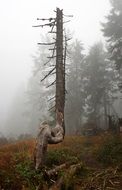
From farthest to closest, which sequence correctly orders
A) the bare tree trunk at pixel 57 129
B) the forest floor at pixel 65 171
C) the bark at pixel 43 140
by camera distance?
the bare tree trunk at pixel 57 129
the bark at pixel 43 140
the forest floor at pixel 65 171

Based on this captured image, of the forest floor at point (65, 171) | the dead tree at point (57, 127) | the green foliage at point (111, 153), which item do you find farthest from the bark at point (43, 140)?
the green foliage at point (111, 153)

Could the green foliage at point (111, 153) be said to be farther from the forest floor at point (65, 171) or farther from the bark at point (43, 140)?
the bark at point (43, 140)

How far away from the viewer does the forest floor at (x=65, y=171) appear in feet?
35.9

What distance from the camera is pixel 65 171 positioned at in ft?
39.8

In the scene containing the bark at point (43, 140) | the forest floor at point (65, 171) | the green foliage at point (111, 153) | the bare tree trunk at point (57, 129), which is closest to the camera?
the forest floor at point (65, 171)

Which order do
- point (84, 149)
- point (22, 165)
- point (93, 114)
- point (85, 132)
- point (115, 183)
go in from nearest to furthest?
point (115, 183)
point (22, 165)
point (84, 149)
point (85, 132)
point (93, 114)

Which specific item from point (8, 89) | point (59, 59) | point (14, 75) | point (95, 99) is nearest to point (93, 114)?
point (95, 99)

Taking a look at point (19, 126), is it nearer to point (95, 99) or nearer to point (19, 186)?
point (95, 99)

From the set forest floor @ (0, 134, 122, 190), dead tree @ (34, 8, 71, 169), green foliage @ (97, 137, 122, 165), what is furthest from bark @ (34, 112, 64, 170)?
green foliage @ (97, 137, 122, 165)

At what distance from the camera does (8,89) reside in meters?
154

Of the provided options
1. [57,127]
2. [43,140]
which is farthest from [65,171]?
[57,127]

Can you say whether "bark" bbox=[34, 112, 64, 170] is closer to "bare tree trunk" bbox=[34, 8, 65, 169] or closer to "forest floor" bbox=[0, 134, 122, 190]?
"bare tree trunk" bbox=[34, 8, 65, 169]

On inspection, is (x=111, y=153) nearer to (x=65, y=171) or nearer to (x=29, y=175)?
(x=65, y=171)

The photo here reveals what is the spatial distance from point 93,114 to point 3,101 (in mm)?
105819
